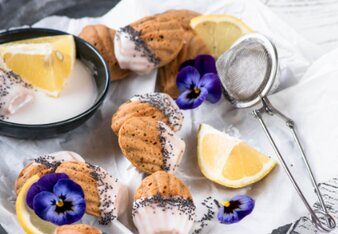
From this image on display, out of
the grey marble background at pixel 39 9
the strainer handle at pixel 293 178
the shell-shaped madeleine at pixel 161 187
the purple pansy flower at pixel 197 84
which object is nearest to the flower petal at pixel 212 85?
the purple pansy flower at pixel 197 84

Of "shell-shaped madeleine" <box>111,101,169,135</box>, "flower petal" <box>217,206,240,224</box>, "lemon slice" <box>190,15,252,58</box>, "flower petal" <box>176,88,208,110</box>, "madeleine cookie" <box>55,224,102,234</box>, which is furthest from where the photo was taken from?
"lemon slice" <box>190,15,252,58</box>

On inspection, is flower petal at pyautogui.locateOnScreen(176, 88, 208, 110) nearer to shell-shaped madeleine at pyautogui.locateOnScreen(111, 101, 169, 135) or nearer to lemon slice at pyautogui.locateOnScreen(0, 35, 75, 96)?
shell-shaped madeleine at pyautogui.locateOnScreen(111, 101, 169, 135)

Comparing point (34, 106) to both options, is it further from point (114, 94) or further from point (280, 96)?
point (280, 96)

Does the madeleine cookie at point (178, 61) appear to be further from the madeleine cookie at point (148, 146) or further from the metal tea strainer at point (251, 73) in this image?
the madeleine cookie at point (148, 146)

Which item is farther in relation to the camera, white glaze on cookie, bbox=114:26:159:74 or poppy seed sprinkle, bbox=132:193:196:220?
white glaze on cookie, bbox=114:26:159:74

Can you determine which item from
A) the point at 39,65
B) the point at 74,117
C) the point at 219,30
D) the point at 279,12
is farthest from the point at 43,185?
the point at 279,12

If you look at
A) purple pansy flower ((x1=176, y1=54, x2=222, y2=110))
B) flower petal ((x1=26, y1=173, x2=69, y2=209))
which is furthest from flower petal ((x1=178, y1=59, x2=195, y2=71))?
flower petal ((x1=26, y1=173, x2=69, y2=209))

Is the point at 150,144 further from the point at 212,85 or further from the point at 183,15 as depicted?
the point at 183,15
